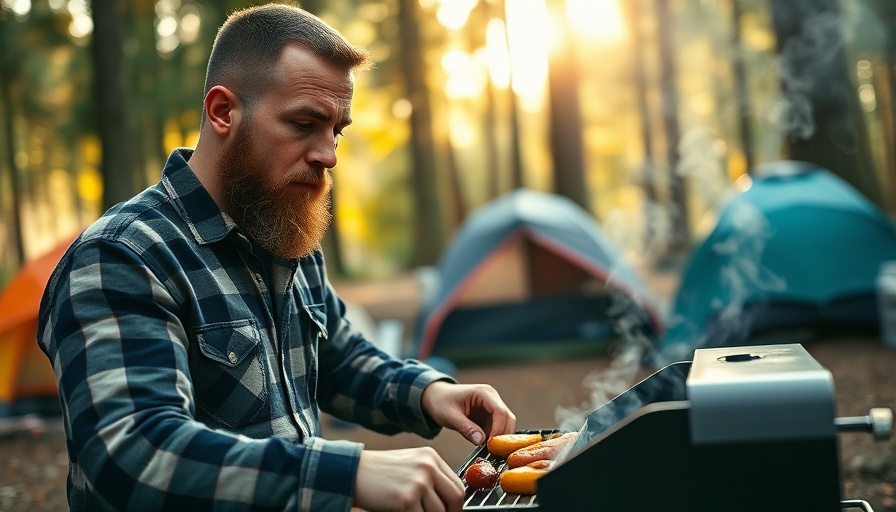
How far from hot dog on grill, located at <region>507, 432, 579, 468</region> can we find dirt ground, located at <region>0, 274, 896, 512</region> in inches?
95.6

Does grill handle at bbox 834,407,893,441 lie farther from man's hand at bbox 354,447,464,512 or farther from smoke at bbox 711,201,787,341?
smoke at bbox 711,201,787,341

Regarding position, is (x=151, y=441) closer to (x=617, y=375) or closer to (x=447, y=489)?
(x=447, y=489)

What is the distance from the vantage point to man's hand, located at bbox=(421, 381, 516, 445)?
7.55 feet

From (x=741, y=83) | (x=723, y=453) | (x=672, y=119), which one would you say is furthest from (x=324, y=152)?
(x=672, y=119)

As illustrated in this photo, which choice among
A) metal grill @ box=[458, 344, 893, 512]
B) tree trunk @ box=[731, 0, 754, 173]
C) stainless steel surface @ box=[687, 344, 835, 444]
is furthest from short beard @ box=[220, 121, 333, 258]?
tree trunk @ box=[731, 0, 754, 173]

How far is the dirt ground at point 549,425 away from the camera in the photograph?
445 centimetres

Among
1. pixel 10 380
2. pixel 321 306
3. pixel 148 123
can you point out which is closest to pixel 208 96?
pixel 321 306

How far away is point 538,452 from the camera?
2105mm

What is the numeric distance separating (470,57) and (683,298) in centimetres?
1941

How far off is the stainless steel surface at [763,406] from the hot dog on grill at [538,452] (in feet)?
1.85

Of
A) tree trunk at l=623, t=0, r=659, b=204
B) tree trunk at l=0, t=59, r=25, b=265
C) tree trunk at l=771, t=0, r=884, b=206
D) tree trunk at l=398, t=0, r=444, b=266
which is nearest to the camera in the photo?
tree trunk at l=771, t=0, r=884, b=206

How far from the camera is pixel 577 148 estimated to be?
1352cm

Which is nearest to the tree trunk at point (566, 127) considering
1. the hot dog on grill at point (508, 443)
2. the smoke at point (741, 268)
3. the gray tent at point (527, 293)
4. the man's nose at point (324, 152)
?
the gray tent at point (527, 293)

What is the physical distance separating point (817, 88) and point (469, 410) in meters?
8.52
